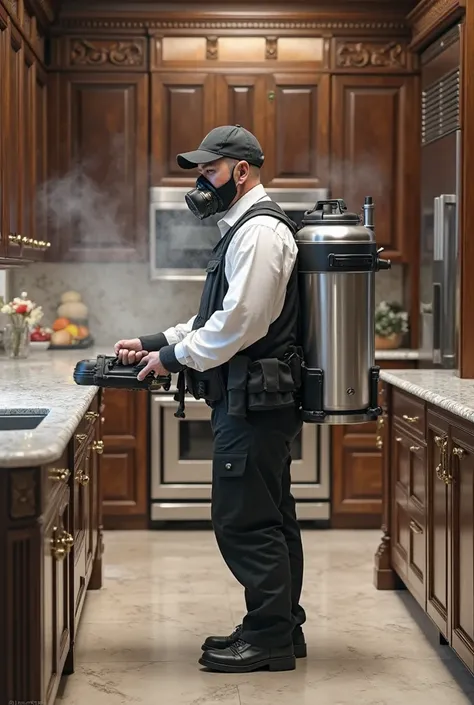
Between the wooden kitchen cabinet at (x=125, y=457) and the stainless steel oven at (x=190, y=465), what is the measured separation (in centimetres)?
5

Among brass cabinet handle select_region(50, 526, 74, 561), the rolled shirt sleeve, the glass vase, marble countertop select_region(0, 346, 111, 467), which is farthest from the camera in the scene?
the glass vase

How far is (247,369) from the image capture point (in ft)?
10.4

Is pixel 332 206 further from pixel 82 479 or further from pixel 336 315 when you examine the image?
pixel 82 479

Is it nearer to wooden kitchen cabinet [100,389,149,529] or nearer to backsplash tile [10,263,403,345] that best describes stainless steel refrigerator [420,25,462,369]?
backsplash tile [10,263,403,345]

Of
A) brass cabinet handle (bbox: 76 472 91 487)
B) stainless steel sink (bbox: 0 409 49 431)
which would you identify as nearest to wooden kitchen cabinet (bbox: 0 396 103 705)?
stainless steel sink (bbox: 0 409 49 431)

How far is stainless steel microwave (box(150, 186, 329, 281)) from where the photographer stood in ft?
17.4

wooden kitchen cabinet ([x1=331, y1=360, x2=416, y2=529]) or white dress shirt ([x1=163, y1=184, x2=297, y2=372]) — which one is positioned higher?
white dress shirt ([x1=163, y1=184, x2=297, y2=372])

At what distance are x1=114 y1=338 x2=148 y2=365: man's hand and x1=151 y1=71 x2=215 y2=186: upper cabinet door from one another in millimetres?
2180

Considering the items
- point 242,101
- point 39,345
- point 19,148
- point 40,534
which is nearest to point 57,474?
point 40,534

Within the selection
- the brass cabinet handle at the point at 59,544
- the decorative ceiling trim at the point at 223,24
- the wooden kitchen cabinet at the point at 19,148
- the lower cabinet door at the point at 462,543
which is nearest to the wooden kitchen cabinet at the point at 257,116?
the decorative ceiling trim at the point at 223,24

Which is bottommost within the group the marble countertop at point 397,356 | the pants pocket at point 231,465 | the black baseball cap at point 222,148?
the pants pocket at point 231,465

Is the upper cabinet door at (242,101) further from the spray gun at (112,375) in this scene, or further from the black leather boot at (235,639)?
the black leather boot at (235,639)

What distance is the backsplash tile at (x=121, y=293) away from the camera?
5.80 m

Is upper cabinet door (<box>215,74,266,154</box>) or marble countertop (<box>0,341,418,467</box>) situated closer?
marble countertop (<box>0,341,418,467</box>)
